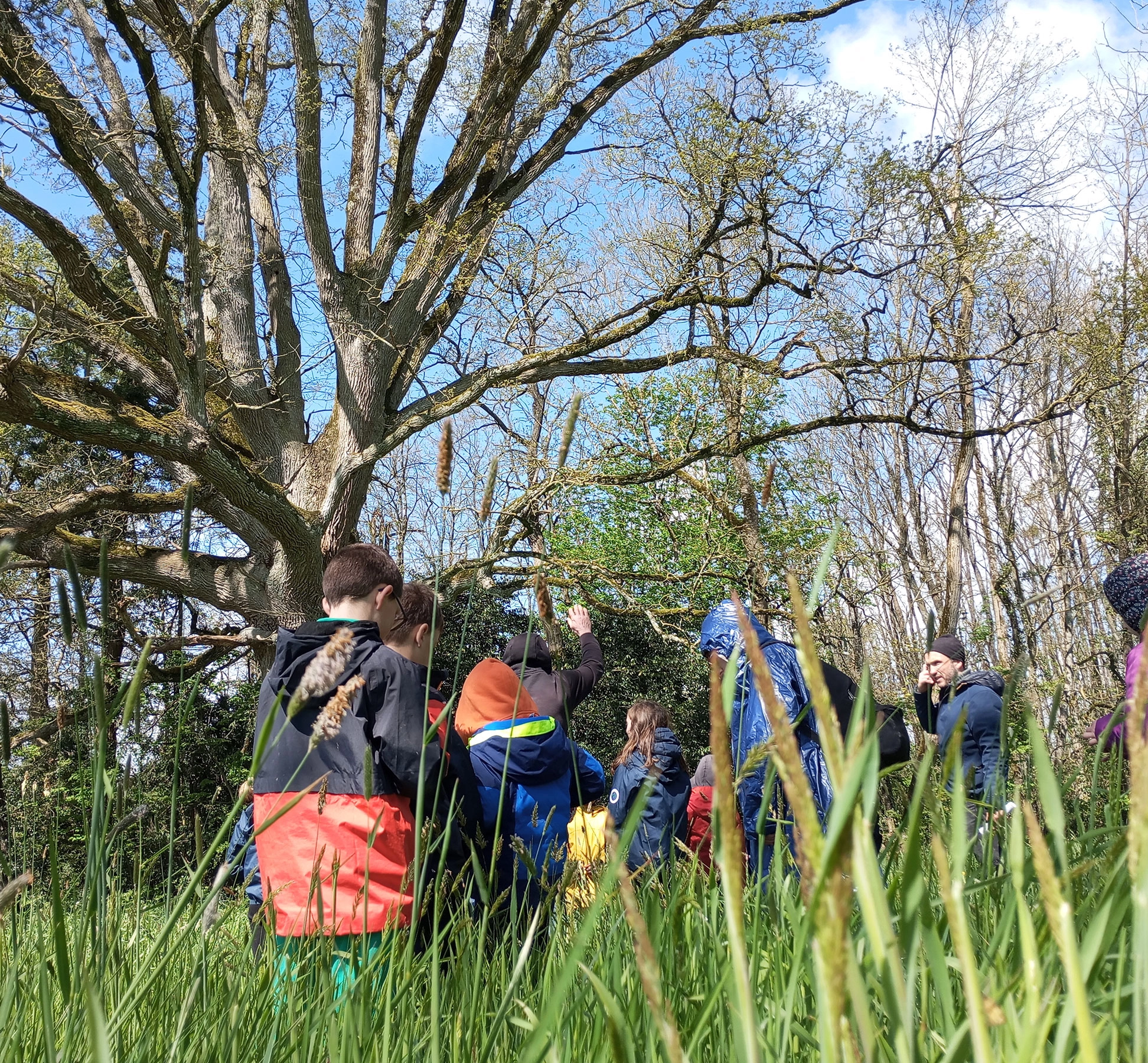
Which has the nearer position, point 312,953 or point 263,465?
point 312,953

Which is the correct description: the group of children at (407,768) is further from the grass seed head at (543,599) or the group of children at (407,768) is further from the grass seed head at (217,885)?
the grass seed head at (217,885)

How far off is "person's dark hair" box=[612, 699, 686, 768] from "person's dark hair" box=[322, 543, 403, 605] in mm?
1897

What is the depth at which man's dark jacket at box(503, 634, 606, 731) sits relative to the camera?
3.43 meters

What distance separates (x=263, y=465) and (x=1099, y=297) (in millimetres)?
9901

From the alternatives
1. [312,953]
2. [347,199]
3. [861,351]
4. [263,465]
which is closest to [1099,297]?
[861,351]

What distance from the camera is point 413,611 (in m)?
3.03

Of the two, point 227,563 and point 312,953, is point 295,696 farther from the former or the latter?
point 227,563

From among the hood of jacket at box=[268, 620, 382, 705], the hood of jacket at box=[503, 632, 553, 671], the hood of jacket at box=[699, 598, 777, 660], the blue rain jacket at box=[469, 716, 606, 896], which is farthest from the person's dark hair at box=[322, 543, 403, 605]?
the hood of jacket at box=[699, 598, 777, 660]

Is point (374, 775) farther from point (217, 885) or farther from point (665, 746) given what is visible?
point (665, 746)

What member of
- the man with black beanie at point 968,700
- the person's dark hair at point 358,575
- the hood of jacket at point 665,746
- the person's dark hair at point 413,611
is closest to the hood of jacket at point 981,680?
the man with black beanie at point 968,700

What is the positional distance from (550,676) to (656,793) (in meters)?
0.94

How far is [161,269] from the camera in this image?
8180mm

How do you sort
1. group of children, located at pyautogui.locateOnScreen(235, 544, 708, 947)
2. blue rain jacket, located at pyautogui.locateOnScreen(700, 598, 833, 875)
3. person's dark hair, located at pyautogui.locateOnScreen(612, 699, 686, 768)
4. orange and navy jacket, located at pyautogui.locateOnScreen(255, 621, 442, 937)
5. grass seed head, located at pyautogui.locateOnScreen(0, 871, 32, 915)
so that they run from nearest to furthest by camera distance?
grass seed head, located at pyautogui.locateOnScreen(0, 871, 32, 915) → group of children, located at pyautogui.locateOnScreen(235, 544, 708, 947) → orange and navy jacket, located at pyautogui.locateOnScreen(255, 621, 442, 937) → blue rain jacket, located at pyautogui.locateOnScreen(700, 598, 833, 875) → person's dark hair, located at pyautogui.locateOnScreen(612, 699, 686, 768)

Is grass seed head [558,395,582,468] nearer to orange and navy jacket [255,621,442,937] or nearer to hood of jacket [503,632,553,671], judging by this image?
orange and navy jacket [255,621,442,937]
